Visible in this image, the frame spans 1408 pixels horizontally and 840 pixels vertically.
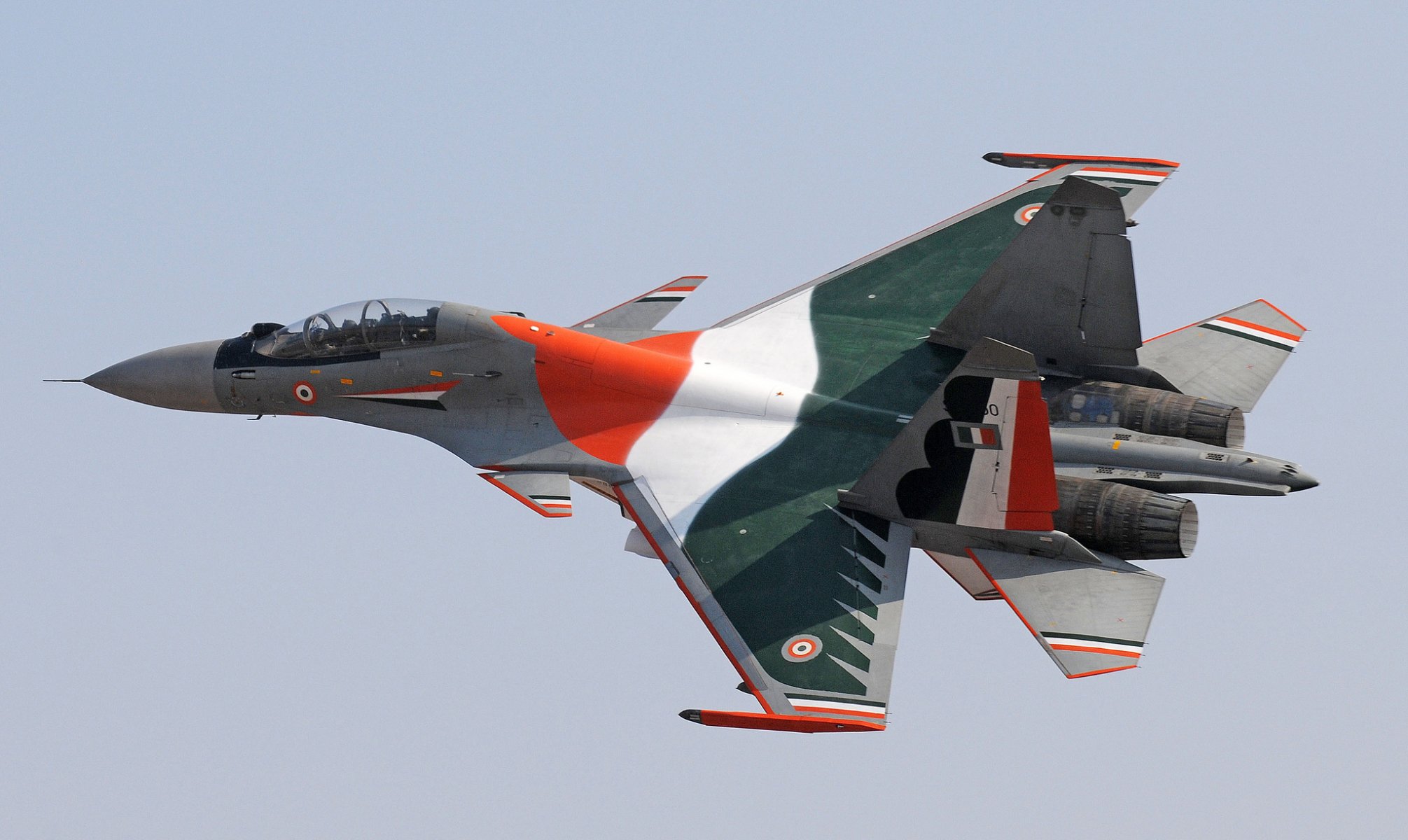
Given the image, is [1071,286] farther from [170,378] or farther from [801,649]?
[170,378]

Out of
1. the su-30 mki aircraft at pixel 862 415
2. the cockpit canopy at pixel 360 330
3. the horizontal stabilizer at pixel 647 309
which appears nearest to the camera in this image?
the su-30 mki aircraft at pixel 862 415

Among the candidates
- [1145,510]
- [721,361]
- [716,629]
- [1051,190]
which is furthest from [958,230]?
[716,629]

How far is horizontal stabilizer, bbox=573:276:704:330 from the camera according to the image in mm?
25891

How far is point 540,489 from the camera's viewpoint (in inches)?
923

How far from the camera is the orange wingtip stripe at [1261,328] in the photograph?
2433 centimetres

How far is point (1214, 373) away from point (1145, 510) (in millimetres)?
3187

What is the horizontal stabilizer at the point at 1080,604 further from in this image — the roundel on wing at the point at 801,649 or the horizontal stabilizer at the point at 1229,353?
the horizontal stabilizer at the point at 1229,353

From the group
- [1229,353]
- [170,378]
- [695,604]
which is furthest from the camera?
[170,378]

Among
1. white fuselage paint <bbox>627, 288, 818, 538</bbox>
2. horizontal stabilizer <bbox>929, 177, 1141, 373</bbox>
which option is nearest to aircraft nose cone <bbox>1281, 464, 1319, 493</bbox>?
horizontal stabilizer <bbox>929, 177, 1141, 373</bbox>

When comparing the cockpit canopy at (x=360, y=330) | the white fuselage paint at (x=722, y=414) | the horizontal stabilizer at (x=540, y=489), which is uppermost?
the cockpit canopy at (x=360, y=330)

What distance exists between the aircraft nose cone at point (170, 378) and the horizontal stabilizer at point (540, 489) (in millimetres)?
4462

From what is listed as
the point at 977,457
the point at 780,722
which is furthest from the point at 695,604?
the point at 977,457

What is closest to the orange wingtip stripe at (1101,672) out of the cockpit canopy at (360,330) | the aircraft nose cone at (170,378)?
the cockpit canopy at (360,330)

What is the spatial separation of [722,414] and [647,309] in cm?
290
